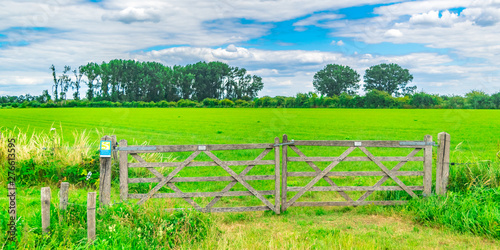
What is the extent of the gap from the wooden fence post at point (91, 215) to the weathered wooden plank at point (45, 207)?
70 centimetres

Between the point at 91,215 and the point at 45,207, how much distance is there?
0.81m

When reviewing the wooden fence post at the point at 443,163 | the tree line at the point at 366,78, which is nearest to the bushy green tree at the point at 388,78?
the tree line at the point at 366,78

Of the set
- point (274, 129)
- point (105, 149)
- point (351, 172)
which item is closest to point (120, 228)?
point (105, 149)

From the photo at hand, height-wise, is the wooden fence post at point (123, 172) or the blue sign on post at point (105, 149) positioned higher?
the blue sign on post at point (105, 149)

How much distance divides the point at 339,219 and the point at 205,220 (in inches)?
138

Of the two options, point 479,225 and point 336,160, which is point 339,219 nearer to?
point 336,160

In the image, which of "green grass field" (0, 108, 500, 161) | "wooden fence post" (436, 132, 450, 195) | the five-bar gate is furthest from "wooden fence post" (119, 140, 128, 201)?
"green grass field" (0, 108, 500, 161)

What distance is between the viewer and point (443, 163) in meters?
9.83

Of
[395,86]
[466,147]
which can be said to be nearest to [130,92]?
[395,86]

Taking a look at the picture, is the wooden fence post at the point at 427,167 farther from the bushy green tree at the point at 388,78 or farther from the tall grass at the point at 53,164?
the bushy green tree at the point at 388,78

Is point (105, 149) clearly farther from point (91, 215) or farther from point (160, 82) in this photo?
point (160, 82)

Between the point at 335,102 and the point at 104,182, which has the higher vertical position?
the point at 335,102

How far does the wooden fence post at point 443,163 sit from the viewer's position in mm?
9773

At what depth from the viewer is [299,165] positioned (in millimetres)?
17156
